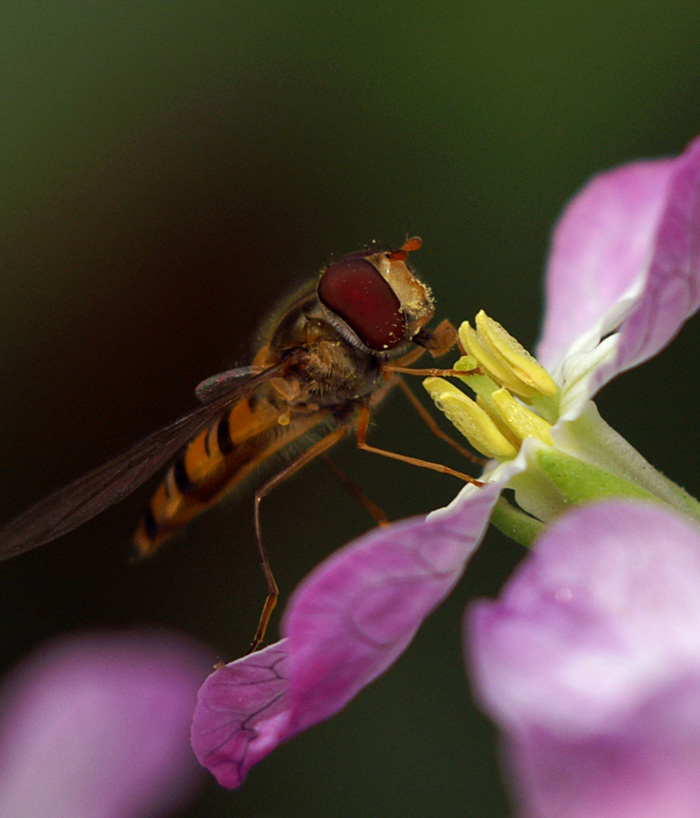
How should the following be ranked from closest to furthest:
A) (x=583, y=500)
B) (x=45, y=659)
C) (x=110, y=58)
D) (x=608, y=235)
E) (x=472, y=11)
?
(x=583, y=500) < (x=45, y=659) < (x=608, y=235) < (x=472, y=11) < (x=110, y=58)

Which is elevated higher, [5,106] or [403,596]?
[5,106]

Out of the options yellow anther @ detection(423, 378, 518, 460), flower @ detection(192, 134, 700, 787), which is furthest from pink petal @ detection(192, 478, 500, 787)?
yellow anther @ detection(423, 378, 518, 460)

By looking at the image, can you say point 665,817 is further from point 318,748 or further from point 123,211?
point 123,211

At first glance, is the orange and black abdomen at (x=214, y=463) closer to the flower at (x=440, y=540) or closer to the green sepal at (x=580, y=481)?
the flower at (x=440, y=540)

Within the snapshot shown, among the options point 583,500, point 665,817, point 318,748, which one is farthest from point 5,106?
point 665,817

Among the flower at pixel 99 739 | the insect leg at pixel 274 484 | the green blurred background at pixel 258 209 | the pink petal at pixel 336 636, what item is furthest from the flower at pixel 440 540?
the green blurred background at pixel 258 209

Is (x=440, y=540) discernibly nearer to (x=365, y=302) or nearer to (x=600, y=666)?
(x=600, y=666)

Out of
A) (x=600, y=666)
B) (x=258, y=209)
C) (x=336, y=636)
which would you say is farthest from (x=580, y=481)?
(x=258, y=209)
